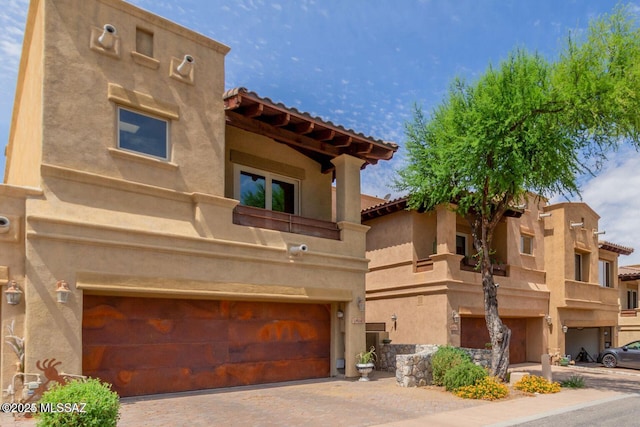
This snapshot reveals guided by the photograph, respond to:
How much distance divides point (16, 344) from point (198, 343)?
4.34 m

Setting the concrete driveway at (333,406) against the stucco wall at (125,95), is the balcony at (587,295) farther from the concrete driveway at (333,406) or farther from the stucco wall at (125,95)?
the stucco wall at (125,95)

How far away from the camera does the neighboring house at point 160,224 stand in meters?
10.9

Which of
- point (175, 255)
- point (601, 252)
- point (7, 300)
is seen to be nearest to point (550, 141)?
point (175, 255)

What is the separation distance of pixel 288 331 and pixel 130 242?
5.72 m

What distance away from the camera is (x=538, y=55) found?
16.3 metres

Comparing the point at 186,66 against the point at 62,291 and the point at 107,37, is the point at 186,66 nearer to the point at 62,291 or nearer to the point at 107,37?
the point at 107,37

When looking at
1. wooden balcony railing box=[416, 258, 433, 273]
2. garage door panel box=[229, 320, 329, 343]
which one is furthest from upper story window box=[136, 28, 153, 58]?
wooden balcony railing box=[416, 258, 433, 273]

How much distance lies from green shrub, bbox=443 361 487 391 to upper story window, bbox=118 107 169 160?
970 cm

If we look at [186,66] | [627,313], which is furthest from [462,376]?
[627,313]

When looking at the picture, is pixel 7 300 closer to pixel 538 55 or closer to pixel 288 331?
pixel 288 331

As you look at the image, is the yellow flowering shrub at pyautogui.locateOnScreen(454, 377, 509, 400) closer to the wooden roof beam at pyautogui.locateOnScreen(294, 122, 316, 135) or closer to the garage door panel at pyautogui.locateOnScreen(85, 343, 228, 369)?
the garage door panel at pyautogui.locateOnScreen(85, 343, 228, 369)

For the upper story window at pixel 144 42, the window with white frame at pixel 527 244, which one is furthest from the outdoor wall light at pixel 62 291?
the window with white frame at pixel 527 244

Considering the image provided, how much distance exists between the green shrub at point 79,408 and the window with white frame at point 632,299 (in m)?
38.3

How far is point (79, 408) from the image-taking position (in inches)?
274
